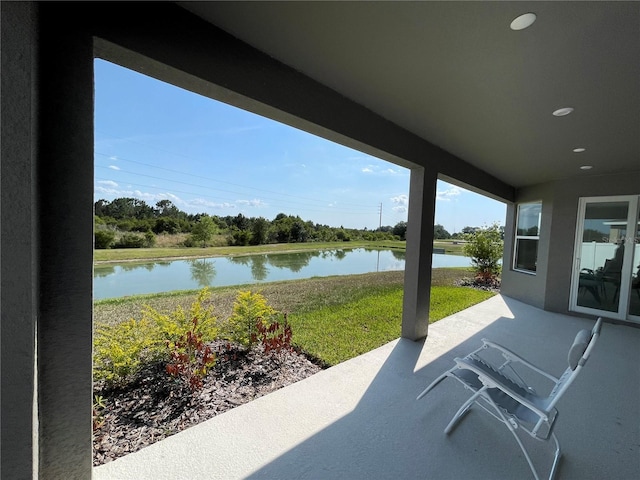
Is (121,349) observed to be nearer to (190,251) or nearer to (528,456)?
(528,456)

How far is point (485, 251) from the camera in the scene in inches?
329

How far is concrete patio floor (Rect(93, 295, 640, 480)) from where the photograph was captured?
1.63m

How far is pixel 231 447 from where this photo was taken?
5.81 ft


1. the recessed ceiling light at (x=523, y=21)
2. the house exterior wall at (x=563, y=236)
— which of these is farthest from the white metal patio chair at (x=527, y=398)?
the house exterior wall at (x=563, y=236)

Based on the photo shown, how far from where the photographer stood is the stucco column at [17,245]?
93cm

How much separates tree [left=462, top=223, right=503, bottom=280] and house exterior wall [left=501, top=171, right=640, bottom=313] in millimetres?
2593

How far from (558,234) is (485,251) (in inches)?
124

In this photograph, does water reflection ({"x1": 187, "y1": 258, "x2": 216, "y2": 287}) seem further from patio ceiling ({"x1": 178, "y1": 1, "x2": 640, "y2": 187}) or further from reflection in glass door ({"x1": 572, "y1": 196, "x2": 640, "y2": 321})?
reflection in glass door ({"x1": 572, "y1": 196, "x2": 640, "y2": 321})

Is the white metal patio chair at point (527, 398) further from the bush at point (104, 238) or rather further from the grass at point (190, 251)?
the bush at point (104, 238)

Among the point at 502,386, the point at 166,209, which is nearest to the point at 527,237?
the point at 502,386

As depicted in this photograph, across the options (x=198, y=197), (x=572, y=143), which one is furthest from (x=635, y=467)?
(x=198, y=197)

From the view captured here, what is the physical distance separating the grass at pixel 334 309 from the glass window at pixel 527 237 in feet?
3.68

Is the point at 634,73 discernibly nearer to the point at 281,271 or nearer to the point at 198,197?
the point at 281,271

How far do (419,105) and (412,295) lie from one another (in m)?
2.25
